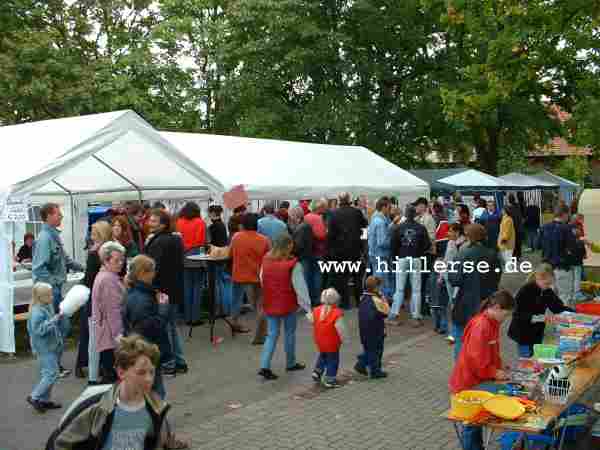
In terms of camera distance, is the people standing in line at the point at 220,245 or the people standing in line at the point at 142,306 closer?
the people standing in line at the point at 142,306

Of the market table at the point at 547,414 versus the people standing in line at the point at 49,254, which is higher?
the people standing in line at the point at 49,254

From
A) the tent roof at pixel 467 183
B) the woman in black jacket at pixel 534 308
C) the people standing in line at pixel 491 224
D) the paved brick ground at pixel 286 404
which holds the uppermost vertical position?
the tent roof at pixel 467 183

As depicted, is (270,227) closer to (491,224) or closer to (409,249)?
(409,249)

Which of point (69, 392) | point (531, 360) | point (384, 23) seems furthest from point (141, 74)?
point (531, 360)

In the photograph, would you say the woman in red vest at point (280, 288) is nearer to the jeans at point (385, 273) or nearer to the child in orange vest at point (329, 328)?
the child in orange vest at point (329, 328)

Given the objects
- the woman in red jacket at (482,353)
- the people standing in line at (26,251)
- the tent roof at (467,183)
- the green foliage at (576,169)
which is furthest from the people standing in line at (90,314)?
the green foliage at (576,169)

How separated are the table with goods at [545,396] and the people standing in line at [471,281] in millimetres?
928

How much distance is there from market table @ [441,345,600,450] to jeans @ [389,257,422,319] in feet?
15.4

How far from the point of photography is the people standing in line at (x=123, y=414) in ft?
9.61

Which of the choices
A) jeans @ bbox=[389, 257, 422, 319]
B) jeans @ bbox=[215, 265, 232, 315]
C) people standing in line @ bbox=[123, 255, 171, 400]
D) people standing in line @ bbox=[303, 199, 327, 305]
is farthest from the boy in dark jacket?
people standing in line @ bbox=[303, 199, 327, 305]

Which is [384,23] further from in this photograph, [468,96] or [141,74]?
[468,96]

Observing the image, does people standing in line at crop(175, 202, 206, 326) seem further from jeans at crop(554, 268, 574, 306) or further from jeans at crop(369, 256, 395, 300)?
jeans at crop(554, 268, 574, 306)

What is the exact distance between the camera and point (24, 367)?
794 centimetres

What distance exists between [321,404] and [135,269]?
7.84 feet
